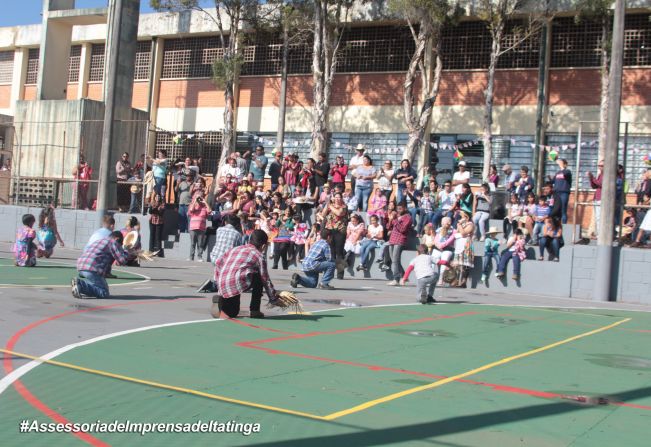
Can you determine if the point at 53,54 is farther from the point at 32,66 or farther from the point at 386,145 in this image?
the point at 386,145

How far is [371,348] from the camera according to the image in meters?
10.9

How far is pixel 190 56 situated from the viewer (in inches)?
1550

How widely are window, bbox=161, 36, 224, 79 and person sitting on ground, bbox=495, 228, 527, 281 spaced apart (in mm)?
20897

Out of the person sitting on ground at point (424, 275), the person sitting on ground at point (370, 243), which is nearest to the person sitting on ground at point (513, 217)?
the person sitting on ground at point (370, 243)

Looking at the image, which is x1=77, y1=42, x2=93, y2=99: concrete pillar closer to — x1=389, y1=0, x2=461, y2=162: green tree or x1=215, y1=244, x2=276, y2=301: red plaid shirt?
x1=389, y1=0, x2=461, y2=162: green tree

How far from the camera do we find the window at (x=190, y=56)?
3869 cm

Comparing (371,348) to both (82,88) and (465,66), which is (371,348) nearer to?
(465,66)

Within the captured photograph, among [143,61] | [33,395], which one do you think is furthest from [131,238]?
[143,61]

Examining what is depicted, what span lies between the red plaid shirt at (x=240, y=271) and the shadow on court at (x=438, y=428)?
18.6ft

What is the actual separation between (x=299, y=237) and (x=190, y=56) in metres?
18.1

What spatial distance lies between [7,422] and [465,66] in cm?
2793

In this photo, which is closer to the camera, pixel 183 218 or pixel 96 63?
pixel 183 218

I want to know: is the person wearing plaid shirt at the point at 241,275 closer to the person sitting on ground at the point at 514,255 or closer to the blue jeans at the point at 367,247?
the person sitting on ground at the point at 514,255

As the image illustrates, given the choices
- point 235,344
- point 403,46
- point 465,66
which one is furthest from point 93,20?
point 235,344
